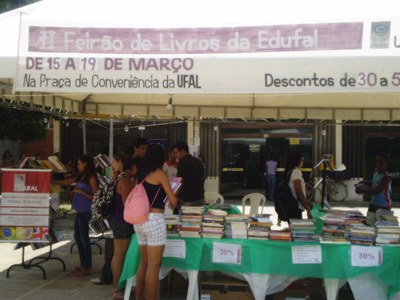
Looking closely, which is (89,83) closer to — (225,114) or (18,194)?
(18,194)

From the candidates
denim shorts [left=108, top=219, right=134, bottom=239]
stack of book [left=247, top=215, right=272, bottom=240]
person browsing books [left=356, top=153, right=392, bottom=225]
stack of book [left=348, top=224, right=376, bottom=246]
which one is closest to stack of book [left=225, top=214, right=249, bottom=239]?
stack of book [left=247, top=215, right=272, bottom=240]

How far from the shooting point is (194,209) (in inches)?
199

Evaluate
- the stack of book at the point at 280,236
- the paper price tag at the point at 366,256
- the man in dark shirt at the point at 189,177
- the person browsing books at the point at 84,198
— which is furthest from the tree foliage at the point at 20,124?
the paper price tag at the point at 366,256

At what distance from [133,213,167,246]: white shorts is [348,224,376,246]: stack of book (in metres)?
1.79

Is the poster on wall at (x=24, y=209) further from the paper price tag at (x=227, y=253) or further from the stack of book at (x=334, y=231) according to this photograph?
the stack of book at (x=334, y=231)

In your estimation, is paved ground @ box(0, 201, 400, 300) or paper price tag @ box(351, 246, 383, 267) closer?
paper price tag @ box(351, 246, 383, 267)

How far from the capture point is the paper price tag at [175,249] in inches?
194

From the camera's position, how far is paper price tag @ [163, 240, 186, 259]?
4.92m

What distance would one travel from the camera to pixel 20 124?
12258 mm

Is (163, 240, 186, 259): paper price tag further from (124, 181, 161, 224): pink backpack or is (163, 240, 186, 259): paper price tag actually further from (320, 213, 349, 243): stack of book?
(320, 213, 349, 243): stack of book

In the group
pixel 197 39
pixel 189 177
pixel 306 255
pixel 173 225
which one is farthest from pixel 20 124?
pixel 306 255

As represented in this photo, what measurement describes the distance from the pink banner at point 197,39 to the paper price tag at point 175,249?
188 cm

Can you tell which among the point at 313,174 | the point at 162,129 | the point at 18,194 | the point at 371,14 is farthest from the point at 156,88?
the point at 162,129

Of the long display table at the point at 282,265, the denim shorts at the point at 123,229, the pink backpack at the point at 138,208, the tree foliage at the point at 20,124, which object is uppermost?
the tree foliage at the point at 20,124
